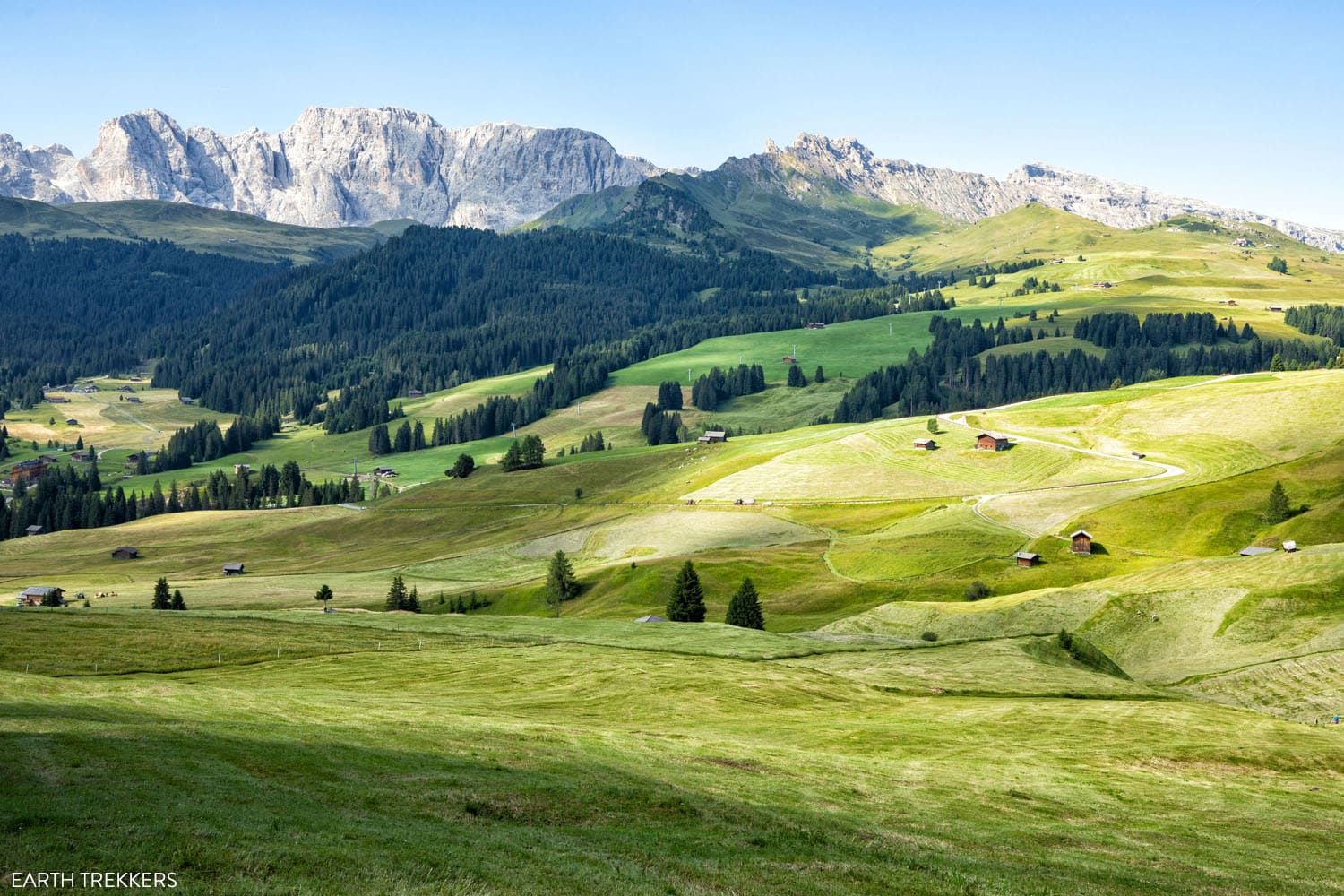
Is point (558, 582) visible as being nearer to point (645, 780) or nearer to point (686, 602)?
point (686, 602)

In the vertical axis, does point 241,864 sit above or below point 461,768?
above

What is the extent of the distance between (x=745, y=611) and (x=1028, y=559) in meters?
45.2

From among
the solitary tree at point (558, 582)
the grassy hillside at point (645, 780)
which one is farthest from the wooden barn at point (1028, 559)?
the solitary tree at point (558, 582)

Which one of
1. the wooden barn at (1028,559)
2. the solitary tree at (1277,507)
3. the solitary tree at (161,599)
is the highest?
the solitary tree at (1277,507)

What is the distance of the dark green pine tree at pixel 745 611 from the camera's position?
423 ft

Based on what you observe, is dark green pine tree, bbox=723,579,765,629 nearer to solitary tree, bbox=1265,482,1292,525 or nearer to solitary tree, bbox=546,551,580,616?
solitary tree, bbox=546,551,580,616

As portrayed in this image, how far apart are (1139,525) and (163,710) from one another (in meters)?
144

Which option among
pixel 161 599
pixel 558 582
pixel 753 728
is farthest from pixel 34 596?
pixel 753 728

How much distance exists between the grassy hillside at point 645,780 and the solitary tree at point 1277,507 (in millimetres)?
81754

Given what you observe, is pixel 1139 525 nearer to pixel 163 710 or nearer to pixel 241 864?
pixel 163 710

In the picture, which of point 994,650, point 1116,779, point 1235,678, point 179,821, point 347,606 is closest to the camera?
point 179,821

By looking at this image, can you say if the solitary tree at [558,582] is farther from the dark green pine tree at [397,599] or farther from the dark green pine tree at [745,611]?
the dark green pine tree at [745,611]

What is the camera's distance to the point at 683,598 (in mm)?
135250

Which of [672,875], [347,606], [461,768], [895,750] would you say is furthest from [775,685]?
[347,606]
